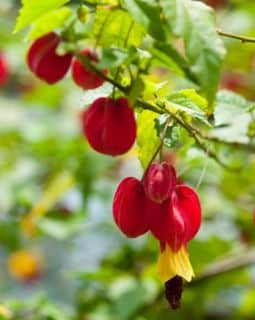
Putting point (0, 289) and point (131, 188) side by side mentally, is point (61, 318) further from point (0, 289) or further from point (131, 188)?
point (0, 289)

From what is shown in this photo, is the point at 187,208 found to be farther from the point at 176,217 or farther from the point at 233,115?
the point at 233,115

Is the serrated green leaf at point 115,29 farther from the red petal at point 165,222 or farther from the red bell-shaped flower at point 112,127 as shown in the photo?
the red petal at point 165,222

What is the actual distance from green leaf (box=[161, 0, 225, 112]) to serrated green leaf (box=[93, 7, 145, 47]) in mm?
146

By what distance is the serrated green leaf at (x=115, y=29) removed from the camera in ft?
3.58

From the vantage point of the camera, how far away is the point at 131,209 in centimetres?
108

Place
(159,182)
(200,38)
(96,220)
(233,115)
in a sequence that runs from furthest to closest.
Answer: (96,220) → (233,115) → (159,182) → (200,38)

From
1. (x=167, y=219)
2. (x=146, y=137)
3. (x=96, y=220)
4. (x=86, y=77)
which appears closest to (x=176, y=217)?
(x=167, y=219)

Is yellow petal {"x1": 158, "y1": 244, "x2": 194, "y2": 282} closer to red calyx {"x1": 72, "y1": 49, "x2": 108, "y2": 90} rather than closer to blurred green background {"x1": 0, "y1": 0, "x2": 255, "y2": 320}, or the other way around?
red calyx {"x1": 72, "y1": 49, "x2": 108, "y2": 90}

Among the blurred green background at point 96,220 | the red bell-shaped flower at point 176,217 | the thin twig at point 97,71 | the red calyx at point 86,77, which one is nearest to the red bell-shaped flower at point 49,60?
the red calyx at point 86,77

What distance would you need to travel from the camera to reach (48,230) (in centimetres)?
222

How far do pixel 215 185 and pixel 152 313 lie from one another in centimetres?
49

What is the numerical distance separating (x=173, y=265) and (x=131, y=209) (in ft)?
Result: 0.29

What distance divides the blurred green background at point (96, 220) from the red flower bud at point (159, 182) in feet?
1.44

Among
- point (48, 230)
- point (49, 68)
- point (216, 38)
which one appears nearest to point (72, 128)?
point (48, 230)
